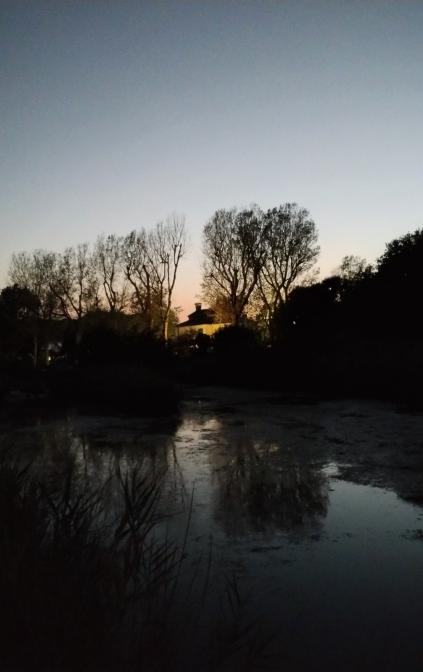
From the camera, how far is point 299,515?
18.1 feet

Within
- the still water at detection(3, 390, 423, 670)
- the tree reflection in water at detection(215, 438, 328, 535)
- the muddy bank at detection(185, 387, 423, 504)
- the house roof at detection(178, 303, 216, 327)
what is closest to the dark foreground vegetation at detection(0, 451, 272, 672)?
the still water at detection(3, 390, 423, 670)

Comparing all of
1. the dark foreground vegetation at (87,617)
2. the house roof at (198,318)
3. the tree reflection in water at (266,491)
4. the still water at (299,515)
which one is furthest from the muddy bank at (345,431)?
the house roof at (198,318)

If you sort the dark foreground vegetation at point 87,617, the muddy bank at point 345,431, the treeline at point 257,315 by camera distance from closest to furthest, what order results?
the dark foreground vegetation at point 87,617
the muddy bank at point 345,431
the treeline at point 257,315

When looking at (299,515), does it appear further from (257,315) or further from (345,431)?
(257,315)

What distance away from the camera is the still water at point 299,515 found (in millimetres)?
3246

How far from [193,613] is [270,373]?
19.5 metres

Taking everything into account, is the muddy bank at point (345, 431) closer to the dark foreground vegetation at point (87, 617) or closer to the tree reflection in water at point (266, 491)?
the tree reflection in water at point (266, 491)

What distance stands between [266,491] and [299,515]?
98cm

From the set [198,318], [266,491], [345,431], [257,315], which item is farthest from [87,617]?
[198,318]

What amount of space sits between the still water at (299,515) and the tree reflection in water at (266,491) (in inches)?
0.8

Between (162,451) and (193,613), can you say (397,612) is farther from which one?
(162,451)

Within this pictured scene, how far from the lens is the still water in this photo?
3246mm

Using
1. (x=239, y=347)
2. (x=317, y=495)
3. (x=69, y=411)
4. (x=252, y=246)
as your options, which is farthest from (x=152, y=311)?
(x=317, y=495)

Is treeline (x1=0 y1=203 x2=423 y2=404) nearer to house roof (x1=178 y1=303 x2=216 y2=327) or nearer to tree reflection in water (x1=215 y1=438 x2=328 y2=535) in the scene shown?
tree reflection in water (x1=215 y1=438 x2=328 y2=535)
